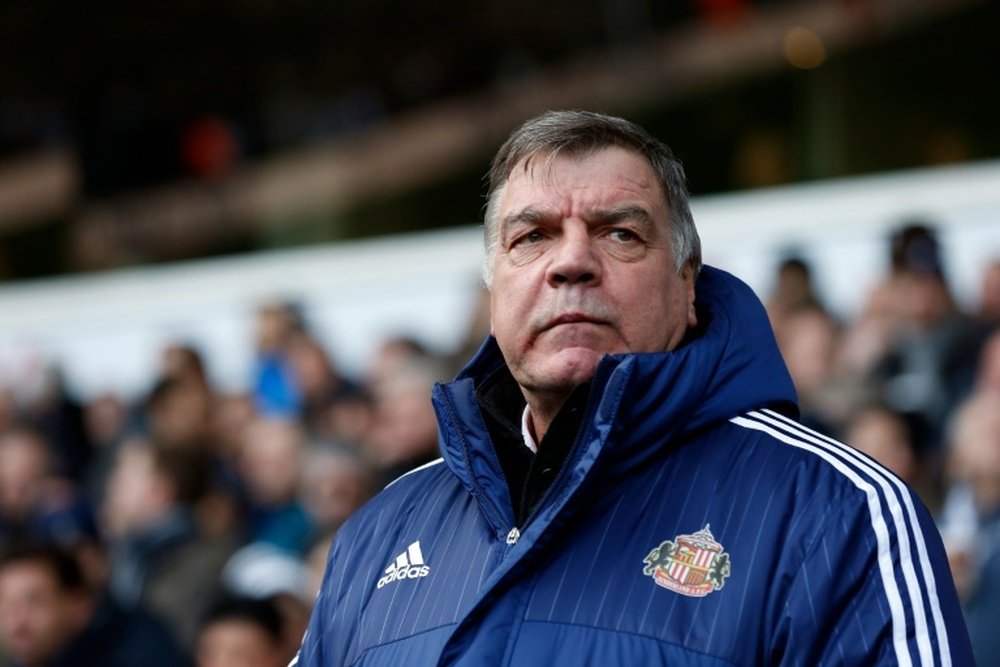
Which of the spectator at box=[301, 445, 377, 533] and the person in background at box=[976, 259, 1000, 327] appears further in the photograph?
the person in background at box=[976, 259, 1000, 327]

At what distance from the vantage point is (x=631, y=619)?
2207 millimetres

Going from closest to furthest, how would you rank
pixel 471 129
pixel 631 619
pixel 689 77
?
pixel 631 619 < pixel 689 77 < pixel 471 129

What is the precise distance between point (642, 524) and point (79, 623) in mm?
3538

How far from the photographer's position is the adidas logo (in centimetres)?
250

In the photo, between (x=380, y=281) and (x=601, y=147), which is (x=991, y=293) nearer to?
(x=380, y=281)

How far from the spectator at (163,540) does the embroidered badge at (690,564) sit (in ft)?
12.3

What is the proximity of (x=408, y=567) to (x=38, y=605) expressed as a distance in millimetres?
3200

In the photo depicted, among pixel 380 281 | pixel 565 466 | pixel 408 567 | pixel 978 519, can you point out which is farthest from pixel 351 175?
pixel 565 466

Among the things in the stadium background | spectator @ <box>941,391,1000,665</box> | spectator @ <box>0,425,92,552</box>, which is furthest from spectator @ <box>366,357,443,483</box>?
spectator @ <box>0,425,92,552</box>

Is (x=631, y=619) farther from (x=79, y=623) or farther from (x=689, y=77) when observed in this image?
(x=689, y=77)

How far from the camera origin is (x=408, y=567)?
8.29ft

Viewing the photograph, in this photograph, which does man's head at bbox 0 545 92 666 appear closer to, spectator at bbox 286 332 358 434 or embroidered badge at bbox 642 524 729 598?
spectator at bbox 286 332 358 434

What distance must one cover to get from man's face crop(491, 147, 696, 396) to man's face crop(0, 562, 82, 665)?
3.22 metres

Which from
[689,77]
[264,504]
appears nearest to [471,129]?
[689,77]
